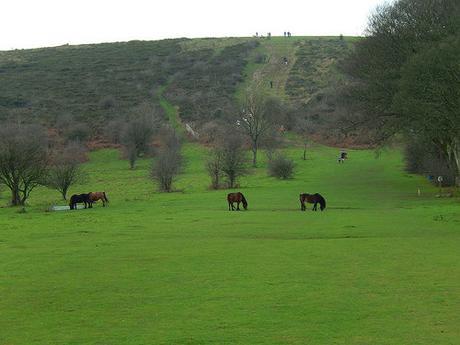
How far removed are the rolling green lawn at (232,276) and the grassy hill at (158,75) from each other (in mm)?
75363

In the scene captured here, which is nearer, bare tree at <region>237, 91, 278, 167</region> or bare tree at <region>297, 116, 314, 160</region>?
bare tree at <region>237, 91, 278, 167</region>

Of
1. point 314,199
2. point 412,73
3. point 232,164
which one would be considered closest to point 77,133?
point 232,164

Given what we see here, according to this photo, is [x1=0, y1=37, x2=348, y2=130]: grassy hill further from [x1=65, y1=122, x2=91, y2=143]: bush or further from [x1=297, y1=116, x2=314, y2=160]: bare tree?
[x1=297, y1=116, x2=314, y2=160]: bare tree

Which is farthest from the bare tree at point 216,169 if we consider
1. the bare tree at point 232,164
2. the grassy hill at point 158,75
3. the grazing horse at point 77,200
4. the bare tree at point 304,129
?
the grassy hill at point 158,75

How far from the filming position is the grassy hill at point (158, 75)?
111375 millimetres

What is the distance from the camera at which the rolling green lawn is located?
1141 cm

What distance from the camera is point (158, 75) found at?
131375 mm

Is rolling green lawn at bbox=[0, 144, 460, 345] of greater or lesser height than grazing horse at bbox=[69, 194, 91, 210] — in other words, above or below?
below

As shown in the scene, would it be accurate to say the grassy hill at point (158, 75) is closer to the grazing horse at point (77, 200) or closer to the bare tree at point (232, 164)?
the bare tree at point (232, 164)

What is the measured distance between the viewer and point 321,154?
8719 centimetres

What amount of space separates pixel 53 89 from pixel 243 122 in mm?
52570

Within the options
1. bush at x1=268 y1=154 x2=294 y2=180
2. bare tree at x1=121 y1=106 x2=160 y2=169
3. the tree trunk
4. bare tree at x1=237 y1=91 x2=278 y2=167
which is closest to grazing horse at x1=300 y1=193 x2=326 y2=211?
the tree trunk

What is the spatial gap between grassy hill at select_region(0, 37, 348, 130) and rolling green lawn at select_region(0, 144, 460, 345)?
7536 centimetres

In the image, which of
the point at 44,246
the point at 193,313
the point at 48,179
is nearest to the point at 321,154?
the point at 48,179
